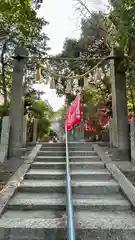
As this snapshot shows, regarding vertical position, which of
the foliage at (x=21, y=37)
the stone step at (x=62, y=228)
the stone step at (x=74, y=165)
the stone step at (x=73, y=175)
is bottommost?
the stone step at (x=62, y=228)

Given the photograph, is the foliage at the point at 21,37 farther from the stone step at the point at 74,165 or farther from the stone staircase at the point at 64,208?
the stone staircase at the point at 64,208

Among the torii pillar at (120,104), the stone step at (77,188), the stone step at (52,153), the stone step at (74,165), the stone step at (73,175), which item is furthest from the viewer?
the stone step at (52,153)

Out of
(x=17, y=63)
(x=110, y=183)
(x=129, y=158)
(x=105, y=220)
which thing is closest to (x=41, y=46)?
(x=17, y=63)

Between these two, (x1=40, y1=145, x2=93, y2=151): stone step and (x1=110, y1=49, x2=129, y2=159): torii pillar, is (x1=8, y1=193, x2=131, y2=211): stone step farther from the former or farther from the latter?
(x1=40, y1=145, x2=93, y2=151): stone step

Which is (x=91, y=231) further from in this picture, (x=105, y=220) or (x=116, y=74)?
(x=116, y=74)

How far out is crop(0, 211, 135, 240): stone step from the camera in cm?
209

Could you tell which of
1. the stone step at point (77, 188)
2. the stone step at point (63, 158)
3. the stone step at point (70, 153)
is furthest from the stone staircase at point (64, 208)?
the stone step at point (70, 153)

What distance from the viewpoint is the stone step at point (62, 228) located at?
2.09 m

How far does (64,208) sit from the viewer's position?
104 inches

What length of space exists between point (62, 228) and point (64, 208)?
54 centimetres

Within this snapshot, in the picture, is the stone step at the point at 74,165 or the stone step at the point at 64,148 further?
the stone step at the point at 64,148

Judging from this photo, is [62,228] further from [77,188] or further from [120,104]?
[120,104]

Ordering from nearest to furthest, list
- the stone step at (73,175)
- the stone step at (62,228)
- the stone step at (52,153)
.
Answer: the stone step at (62,228), the stone step at (73,175), the stone step at (52,153)

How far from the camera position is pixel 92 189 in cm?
321
